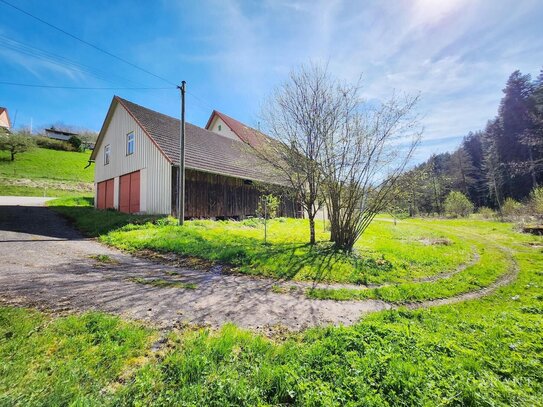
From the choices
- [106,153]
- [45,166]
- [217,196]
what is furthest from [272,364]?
[45,166]

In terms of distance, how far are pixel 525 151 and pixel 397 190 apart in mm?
41424

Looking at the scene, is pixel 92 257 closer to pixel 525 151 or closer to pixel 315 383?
pixel 315 383

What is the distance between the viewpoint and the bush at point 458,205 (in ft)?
105

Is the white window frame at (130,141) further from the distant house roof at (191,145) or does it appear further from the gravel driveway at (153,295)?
the gravel driveway at (153,295)

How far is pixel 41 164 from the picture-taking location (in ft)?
127

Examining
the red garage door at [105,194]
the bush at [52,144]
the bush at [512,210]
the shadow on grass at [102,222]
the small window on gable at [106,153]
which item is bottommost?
the shadow on grass at [102,222]

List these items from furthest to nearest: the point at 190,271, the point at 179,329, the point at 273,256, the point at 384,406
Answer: the point at 273,256
the point at 190,271
the point at 179,329
the point at 384,406

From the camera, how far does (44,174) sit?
3503 centimetres

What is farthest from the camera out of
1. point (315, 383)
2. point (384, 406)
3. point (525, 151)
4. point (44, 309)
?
point (525, 151)

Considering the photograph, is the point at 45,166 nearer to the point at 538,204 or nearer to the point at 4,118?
the point at 4,118

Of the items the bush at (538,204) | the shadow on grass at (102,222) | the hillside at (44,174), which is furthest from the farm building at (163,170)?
the bush at (538,204)

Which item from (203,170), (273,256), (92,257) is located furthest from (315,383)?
(203,170)

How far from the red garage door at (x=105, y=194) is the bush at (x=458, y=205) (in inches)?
1485

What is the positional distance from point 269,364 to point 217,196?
14123mm
